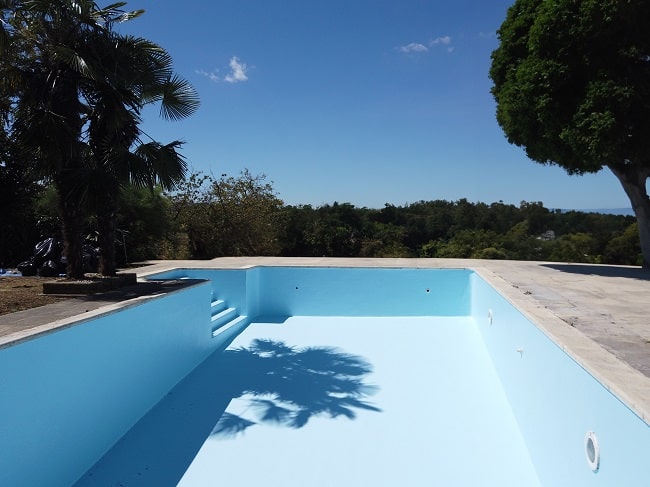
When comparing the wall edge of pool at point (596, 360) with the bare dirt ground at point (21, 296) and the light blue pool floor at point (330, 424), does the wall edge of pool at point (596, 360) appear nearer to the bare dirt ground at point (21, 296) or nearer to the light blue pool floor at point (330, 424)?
the light blue pool floor at point (330, 424)

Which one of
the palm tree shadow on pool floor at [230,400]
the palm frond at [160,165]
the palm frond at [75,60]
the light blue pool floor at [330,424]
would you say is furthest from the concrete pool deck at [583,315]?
the palm frond at [75,60]

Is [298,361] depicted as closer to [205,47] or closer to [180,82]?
[180,82]

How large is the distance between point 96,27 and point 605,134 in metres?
8.74

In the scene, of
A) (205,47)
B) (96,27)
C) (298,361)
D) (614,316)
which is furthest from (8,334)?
(205,47)

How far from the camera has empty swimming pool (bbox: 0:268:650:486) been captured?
328 centimetres

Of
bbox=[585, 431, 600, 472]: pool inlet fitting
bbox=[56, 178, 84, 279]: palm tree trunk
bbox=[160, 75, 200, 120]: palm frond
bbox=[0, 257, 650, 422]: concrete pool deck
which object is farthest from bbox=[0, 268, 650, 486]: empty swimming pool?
bbox=[160, 75, 200, 120]: palm frond

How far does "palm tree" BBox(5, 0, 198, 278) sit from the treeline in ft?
3.00

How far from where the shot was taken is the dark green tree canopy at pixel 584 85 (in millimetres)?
8195

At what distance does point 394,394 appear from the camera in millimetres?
5695

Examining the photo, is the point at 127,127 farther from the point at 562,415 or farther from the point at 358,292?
the point at 562,415

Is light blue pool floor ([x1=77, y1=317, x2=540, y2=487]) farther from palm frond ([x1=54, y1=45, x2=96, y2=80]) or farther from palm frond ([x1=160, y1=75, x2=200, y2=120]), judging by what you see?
palm frond ([x1=54, y1=45, x2=96, y2=80])

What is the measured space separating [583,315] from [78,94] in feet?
24.1

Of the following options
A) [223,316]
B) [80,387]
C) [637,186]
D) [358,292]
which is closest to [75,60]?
[80,387]

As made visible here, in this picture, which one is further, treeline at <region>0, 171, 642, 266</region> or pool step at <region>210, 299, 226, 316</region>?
treeline at <region>0, 171, 642, 266</region>
